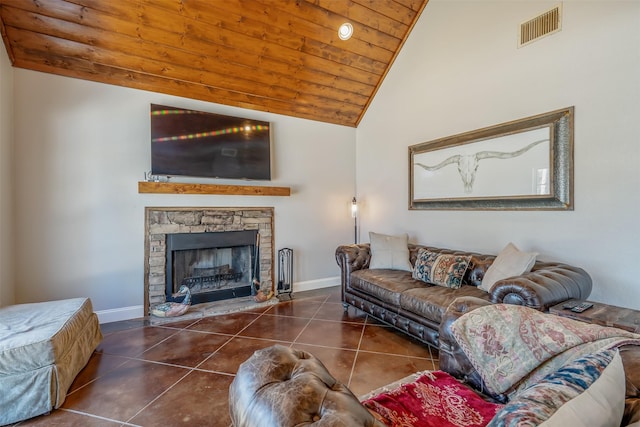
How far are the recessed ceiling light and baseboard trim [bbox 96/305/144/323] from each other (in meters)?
4.05

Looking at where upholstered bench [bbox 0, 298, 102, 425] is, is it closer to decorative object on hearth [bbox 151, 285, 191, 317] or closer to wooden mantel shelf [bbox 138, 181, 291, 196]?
decorative object on hearth [bbox 151, 285, 191, 317]

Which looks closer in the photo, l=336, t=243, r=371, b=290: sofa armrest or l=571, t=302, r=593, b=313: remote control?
l=571, t=302, r=593, b=313: remote control

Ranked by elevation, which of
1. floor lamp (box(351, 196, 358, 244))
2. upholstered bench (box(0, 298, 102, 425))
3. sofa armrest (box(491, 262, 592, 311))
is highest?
floor lamp (box(351, 196, 358, 244))

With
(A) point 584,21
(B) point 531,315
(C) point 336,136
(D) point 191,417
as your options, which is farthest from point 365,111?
(D) point 191,417

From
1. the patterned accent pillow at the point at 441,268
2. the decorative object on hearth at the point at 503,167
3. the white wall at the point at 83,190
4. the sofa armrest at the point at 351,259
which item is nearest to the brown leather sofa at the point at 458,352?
the patterned accent pillow at the point at 441,268

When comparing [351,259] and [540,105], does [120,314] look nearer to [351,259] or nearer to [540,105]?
[351,259]

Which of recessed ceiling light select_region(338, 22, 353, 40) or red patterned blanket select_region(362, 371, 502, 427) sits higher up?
recessed ceiling light select_region(338, 22, 353, 40)

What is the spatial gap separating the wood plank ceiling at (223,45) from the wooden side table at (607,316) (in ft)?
11.6

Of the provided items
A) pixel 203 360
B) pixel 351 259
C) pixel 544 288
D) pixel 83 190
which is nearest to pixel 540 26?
pixel 544 288

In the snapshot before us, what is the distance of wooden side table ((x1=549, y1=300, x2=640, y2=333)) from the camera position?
4.96 feet

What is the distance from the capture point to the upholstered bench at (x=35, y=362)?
165 cm

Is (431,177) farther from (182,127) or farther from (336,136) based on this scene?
(182,127)

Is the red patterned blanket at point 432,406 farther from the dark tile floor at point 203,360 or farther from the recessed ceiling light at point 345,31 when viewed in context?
the recessed ceiling light at point 345,31

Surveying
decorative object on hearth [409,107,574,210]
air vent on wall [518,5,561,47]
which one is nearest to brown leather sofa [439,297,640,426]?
decorative object on hearth [409,107,574,210]
